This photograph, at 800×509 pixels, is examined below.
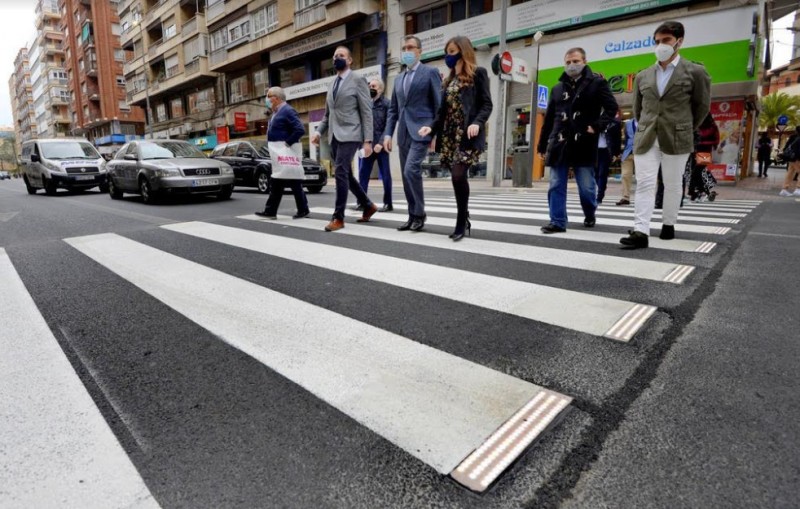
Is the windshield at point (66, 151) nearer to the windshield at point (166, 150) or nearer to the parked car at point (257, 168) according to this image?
the parked car at point (257, 168)

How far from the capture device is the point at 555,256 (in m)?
3.75

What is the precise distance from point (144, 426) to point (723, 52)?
16682 mm

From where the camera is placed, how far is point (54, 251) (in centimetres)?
462

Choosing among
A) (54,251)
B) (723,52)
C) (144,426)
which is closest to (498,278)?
(144,426)

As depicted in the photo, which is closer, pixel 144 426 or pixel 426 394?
pixel 144 426

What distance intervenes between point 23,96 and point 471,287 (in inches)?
5969

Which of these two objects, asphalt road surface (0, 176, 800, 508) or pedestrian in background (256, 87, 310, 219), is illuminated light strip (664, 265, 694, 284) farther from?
pedestrian in background (256, 87, 310, 219)

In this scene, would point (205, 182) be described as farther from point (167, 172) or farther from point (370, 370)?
point (370, 370)

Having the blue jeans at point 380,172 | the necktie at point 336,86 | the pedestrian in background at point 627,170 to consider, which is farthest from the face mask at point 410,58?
the pedestrian in background at point 627,170

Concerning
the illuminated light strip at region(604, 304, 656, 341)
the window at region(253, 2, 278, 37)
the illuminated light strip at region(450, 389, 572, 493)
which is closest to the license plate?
the illuminated light strip at region(604, 304, 656, 341)

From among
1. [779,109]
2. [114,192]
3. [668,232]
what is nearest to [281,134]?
[668,232]

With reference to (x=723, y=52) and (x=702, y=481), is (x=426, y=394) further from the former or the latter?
(x=723, y=52)

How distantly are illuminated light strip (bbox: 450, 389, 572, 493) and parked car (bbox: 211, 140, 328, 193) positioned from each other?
1132 cm

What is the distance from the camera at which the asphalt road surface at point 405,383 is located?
4.04 ft
